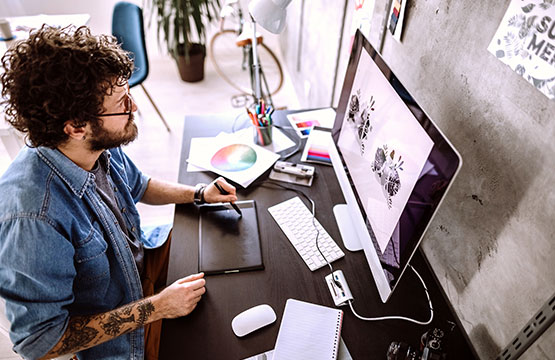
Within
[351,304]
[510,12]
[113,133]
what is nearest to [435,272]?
[351,304]

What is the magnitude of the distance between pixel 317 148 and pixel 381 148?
539mm

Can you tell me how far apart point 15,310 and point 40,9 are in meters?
3.84

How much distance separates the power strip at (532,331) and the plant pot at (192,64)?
132 inches

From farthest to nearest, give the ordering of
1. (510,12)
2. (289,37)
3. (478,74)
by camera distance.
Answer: (289,37) → (478,74) → (510,12)

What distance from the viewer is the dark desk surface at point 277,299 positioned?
82 centimetres

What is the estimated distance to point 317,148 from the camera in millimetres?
1371

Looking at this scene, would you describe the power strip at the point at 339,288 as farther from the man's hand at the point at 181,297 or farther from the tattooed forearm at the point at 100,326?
the tattooed forearm at the point at 100,326

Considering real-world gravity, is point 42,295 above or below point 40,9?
above

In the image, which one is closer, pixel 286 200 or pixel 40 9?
pixel 286 200

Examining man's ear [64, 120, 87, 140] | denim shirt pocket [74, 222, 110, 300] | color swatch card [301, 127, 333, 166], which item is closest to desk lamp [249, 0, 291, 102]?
color swatch card [301, 127, 333, 166]

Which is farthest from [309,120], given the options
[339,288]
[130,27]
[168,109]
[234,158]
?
[168,109]

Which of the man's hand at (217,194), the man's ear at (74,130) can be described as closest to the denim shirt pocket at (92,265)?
the man's ear at (74,130)

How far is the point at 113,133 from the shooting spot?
935mm

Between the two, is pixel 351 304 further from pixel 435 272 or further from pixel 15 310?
pixel 15 310
